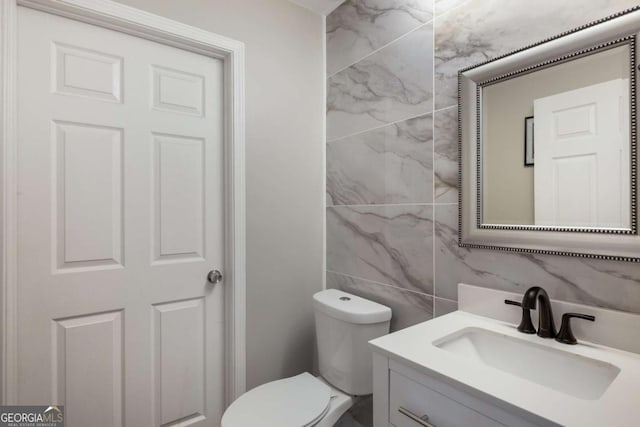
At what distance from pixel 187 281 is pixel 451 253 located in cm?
116

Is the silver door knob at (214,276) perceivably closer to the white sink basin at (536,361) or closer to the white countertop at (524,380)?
the white countertop at (524,380)

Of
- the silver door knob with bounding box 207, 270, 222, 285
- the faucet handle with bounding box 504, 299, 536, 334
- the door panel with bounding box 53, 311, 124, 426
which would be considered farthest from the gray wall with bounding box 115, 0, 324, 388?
the faucet handle with bounding box 504, 299, 536, 334

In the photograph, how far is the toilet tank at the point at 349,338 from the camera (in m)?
1.29

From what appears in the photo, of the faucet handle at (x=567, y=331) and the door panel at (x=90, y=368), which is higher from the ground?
the faucet handle at (x=567, y=331)

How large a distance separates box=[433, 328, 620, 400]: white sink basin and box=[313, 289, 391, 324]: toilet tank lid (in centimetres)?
38

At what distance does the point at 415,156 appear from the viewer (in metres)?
1.31

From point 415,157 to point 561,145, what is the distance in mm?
499

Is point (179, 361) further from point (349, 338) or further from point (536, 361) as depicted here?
point (536, 361)

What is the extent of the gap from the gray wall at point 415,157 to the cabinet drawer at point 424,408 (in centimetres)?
47

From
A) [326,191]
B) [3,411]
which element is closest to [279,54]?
[326,191]

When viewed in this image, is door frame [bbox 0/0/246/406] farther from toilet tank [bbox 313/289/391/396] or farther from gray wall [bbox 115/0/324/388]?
toilet tank [bbox 313/289/391/396]

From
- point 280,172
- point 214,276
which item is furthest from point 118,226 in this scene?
point 280,172

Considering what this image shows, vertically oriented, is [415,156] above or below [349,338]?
above

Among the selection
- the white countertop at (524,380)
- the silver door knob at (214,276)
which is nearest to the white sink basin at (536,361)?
the white countertop at (524,380)
